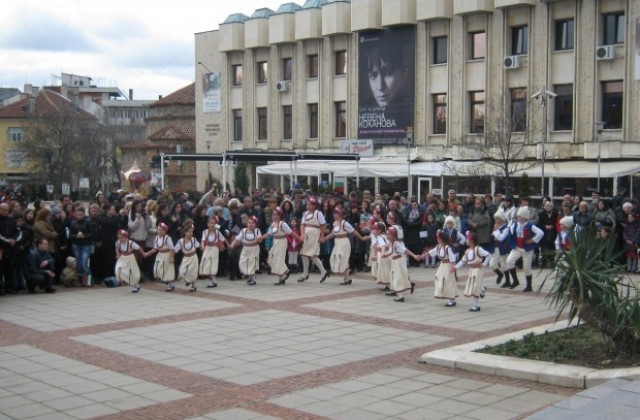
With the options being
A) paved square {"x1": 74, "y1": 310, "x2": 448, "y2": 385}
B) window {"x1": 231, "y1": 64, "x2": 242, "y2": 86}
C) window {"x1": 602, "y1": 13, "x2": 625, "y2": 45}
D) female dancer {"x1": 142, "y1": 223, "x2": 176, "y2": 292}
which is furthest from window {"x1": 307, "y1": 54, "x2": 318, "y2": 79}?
paved square {"x1": 74, "y1": 310, "x2": 448, "y2": 385}

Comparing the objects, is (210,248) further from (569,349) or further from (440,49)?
(440,49)

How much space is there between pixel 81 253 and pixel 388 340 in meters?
8.85

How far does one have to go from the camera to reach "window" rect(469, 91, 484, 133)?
1495 inches

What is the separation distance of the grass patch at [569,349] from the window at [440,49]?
1164 inches

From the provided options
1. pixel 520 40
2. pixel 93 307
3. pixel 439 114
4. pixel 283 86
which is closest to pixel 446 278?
pixel 93 307

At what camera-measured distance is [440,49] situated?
39.8 meters

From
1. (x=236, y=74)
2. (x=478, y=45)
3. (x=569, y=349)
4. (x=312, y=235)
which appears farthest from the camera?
(x=236, y=74)

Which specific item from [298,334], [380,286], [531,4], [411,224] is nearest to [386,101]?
[531,4]

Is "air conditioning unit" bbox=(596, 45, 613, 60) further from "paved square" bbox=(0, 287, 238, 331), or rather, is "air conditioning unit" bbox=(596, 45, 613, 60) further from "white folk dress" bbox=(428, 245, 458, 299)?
"paved square" bbox=(0, 287, 238, 331)

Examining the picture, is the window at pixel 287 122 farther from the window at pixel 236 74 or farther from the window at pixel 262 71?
the window at pixel 236 74

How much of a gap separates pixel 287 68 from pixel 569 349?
38.9 metres

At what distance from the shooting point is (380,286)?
1792cm

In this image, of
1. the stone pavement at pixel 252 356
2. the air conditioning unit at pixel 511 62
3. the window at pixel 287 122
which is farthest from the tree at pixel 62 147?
the stone pavement at pixel 252 356

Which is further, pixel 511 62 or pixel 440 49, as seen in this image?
pixel 440 49
